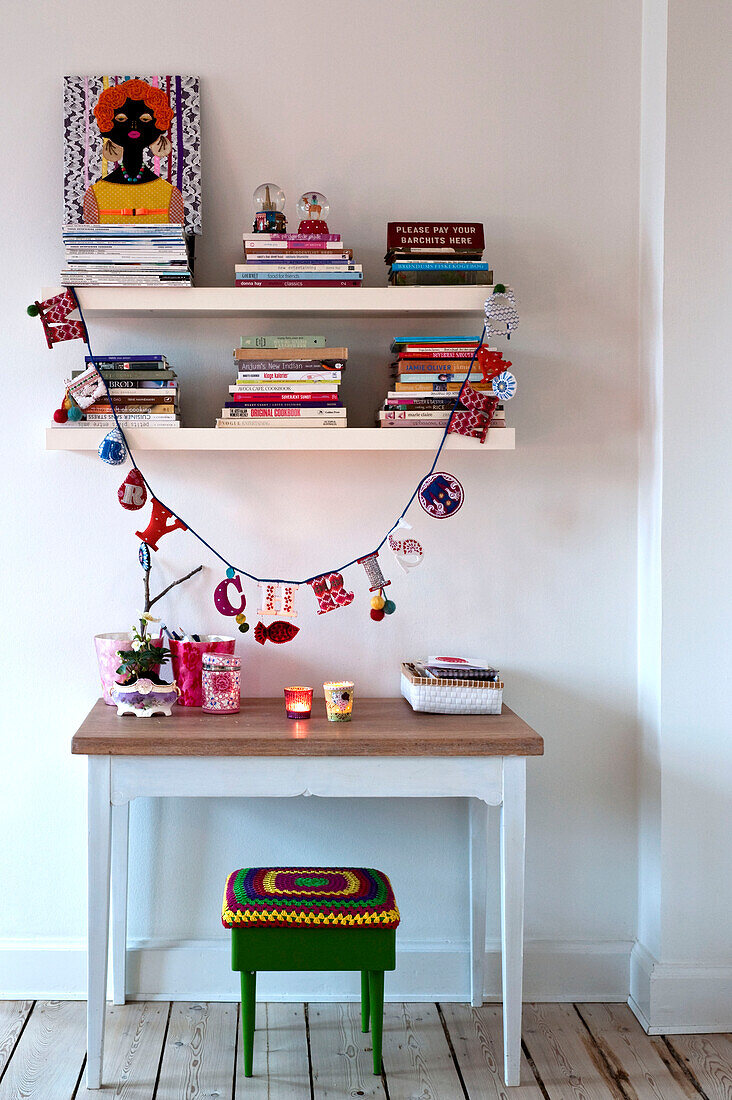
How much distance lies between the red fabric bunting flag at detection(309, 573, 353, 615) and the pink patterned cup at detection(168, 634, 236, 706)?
23 cm

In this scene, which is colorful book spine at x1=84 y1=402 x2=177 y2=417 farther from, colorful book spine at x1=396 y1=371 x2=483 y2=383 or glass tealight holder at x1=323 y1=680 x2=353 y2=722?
glass tealight holder at x1=323 y1=680 x2=353 y2=722

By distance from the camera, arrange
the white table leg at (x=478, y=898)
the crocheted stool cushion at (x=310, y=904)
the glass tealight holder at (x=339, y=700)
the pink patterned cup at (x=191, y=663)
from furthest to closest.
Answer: the white table leg at (x=478, y=898)
the pink patterned cup at (x=191, y=663)
the glass tealight holder at (x=339, y=700)
the crocheted stool cushion at (x=310, y=904)

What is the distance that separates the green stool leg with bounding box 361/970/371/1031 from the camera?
2252 mm

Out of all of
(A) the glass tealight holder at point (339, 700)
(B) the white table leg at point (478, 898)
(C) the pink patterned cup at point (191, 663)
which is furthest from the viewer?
(B) the white table leg at point (478, 898)

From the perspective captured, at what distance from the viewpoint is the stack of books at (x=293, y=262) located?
2279 millimetres

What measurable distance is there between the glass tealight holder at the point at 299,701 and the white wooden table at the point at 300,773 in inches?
5.2

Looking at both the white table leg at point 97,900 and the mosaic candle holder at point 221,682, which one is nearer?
the white table leg at point 97,900

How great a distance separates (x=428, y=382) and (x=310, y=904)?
117 centimetres

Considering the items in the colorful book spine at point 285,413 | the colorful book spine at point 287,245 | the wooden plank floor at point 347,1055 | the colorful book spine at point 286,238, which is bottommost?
the wooden plank floor at point 347,1055

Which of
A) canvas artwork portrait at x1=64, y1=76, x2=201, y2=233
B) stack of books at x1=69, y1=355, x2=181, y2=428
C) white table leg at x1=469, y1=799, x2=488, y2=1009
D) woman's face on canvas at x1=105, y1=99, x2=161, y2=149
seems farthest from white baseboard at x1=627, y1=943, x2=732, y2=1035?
woman's face on canvas at x1=105, y1=99, x2=161, y2=149

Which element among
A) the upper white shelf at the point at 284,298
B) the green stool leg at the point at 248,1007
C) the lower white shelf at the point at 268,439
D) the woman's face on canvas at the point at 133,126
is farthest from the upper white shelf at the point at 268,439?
the green stool leg at the point at 248,1007

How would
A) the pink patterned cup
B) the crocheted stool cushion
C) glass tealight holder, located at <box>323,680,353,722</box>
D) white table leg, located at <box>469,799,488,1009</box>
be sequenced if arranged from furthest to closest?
white table leg, located at <box>469,799,488,1009</box>, the pink patterned cup, glass tealight holder, located at <box>323,680,353,722</box>, the crocheted stool cushion

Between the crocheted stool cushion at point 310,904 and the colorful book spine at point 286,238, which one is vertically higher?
the colorful book spine at point 286,238

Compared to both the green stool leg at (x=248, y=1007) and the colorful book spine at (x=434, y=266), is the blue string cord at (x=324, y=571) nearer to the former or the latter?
the colorful book spine at (x=434, y=266)
